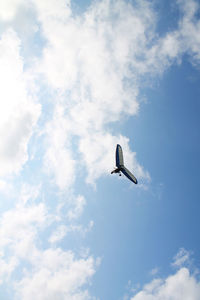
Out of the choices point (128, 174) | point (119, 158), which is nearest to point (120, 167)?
point (119, 158)

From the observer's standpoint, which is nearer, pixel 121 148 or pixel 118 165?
pixel 118 165

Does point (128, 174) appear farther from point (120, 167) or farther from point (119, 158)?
point (119, 158)

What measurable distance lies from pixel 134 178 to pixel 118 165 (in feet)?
24.2

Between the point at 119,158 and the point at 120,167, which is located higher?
the point at 119,158

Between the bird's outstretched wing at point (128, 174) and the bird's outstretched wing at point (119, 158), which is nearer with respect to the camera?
the bird's outstretched wing at point (119, 158)

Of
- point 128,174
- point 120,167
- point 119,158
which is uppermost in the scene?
point 119,158

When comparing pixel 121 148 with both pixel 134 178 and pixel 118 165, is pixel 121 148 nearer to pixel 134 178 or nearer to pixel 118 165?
pixel 118 165

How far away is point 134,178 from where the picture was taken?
4716 centimetres

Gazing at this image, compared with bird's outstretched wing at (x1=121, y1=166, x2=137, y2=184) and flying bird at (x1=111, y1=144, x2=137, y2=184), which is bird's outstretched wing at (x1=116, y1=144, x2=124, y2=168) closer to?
flying bird at (x1=111, y1=144, x2=137, y2=184)

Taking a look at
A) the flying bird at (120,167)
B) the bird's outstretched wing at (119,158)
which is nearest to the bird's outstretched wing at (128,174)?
the flying bird at (120,167)

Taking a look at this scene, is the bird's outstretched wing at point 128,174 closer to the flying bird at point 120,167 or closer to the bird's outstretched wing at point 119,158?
the flying bird at point 120,167

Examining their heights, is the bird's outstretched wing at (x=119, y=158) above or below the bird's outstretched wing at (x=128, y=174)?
above

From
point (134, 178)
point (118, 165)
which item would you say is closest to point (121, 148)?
point (118, 165)

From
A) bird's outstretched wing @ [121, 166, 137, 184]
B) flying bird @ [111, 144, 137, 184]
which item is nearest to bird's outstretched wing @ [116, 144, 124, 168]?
flying bird @ [111, 144, 137, 184]
